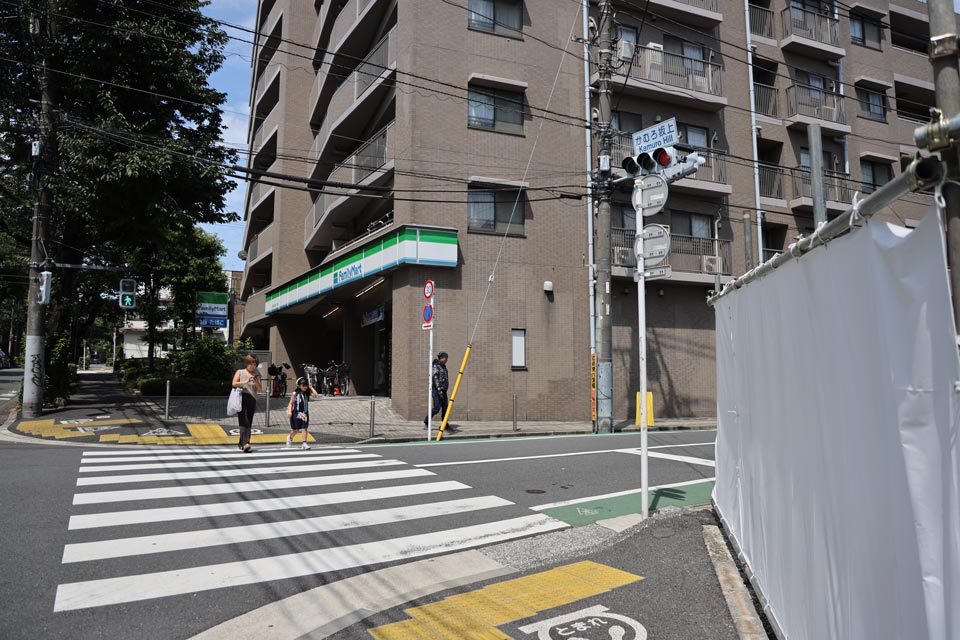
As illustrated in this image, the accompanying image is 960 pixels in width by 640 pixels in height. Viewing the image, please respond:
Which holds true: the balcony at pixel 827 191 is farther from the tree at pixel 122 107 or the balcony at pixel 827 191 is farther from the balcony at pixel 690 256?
the tree at pixel 122 107

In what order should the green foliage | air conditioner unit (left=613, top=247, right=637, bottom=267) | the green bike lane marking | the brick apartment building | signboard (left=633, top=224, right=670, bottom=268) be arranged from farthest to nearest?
the green foliage, air conditioner unit (left=613, top=247, right=637, bottom=267), the brick apartment building, the green bike lane marking, signboard (left=633, top=224, right=670, bottom=268)

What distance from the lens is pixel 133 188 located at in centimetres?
1593

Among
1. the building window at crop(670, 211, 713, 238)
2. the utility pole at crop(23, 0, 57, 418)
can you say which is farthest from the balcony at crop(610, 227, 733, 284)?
the utility pole at crop(23, 0, 57, 418)

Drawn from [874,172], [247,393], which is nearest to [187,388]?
[247,393]

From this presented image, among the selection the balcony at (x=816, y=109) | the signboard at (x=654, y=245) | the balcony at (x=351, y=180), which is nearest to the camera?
the signboard at (x=654, y=245)

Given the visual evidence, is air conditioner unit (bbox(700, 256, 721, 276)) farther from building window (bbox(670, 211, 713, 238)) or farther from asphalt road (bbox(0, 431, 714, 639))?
asphalt road (bbox(0, 431, 714, 639))

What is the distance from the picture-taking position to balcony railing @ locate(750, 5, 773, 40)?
81.4ft

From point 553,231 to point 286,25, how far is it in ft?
65.4

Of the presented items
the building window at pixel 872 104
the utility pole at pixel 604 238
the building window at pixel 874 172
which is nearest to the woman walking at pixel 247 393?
the utility pole at pixel 604 238

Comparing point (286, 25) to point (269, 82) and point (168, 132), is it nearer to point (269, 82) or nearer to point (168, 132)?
point (269, 82)

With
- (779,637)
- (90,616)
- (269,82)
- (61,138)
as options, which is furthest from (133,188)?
(269,82)

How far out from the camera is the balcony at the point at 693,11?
71.9 ft

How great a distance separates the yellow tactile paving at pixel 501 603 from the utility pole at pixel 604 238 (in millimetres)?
11505

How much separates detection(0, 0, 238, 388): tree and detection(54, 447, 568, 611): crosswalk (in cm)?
876
